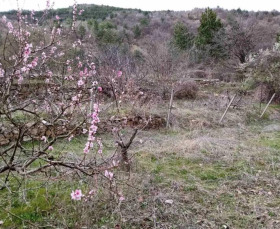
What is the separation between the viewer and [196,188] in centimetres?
425

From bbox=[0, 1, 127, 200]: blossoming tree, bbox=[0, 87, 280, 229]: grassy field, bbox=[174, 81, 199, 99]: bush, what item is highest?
bbox=[0, 1, 127, 200]: blossoming tree

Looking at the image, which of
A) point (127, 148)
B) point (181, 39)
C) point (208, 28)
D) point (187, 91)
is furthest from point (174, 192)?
point (181, 39)

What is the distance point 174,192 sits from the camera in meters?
4.09

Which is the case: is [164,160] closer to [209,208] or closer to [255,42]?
[209,208]

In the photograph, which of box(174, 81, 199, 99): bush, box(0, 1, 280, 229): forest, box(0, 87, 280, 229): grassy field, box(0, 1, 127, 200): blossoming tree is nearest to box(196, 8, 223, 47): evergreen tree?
box(0, 1, 280, 229): forest

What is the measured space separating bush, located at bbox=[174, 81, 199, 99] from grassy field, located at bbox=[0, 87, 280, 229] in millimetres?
5260

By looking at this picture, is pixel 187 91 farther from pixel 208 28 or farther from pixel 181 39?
pixel 181 39

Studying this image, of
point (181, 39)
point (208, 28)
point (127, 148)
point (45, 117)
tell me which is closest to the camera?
point (127, 148)

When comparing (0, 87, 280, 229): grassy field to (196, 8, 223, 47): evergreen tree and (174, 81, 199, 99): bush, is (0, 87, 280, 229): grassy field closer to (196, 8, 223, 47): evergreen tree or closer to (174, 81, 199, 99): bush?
(174, 81, 199, 99): bush

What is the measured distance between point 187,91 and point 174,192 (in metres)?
8.44

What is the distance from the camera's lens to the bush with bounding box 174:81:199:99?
39.2 feet

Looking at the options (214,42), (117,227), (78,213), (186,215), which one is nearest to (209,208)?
(186,215)

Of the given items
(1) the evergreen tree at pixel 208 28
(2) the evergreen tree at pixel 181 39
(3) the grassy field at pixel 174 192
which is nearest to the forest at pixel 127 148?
(3) the grassy field at pixel 174 192

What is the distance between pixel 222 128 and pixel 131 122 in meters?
2.69
